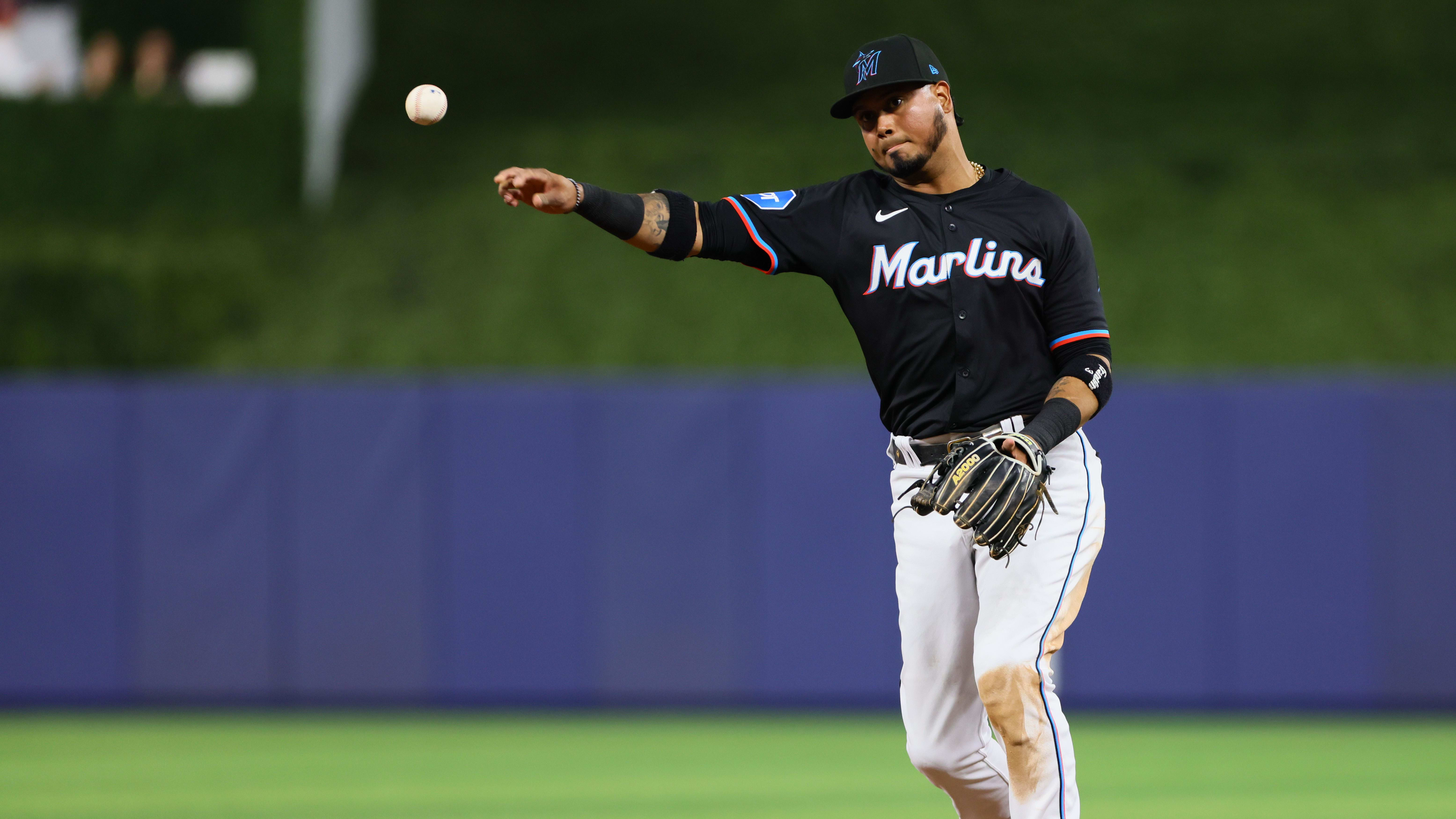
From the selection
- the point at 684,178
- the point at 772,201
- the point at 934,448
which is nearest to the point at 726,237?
the point at 772,201

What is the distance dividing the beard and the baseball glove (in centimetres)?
86

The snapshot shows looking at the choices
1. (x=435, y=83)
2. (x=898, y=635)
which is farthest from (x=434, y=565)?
(x=435, y=83)

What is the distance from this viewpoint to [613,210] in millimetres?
4270

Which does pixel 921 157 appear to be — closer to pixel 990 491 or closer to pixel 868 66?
pixel 868 66

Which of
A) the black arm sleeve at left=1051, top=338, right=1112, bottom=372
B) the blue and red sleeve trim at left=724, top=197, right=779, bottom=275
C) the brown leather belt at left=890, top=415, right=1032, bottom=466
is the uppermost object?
the blue and red sleeve trim at left=724, top=197, right=779, bottom=275

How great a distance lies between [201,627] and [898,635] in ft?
15.1

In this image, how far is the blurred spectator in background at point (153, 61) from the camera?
1521cm

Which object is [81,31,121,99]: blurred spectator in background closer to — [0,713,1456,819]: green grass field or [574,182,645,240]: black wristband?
[0,713,1456,819]: green grass field

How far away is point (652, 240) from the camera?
14.3 feet

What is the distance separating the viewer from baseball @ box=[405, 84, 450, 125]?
4098 mm

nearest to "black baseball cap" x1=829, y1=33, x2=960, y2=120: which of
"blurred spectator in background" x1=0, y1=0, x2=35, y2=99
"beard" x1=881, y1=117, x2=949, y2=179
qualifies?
"beard" x1=881, y1=117, x2=949, y2=179

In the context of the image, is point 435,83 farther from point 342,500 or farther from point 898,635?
point 898,635

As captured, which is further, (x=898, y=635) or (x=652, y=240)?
(x=898, y=635)

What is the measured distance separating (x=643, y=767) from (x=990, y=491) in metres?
4.49
